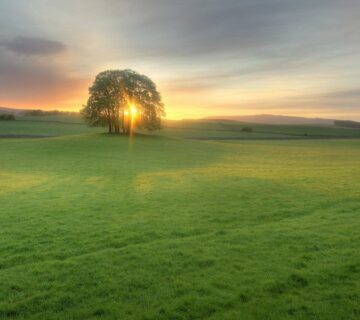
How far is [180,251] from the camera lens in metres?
12.5

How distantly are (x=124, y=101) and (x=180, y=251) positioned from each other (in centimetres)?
6923

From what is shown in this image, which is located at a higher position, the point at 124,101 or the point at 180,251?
the point at 124,101

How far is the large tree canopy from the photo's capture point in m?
78.6

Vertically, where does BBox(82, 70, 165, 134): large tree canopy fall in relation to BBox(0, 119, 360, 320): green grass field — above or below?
above

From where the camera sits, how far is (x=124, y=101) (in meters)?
78.6

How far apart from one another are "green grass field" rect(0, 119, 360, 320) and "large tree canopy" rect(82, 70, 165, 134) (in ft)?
176

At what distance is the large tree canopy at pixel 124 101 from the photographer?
7856cm

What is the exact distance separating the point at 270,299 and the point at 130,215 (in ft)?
33.5

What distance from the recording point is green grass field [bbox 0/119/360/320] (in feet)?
29.2

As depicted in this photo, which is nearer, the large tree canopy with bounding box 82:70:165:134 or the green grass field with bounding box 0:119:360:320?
the green grass field with bounding box 0:119:360:320

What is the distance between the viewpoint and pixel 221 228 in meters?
15.5

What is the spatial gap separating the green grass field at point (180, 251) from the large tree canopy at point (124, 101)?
53.5 meters

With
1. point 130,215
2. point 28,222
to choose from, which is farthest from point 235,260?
point 28,222

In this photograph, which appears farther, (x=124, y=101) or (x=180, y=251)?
(x=124, y=101)
